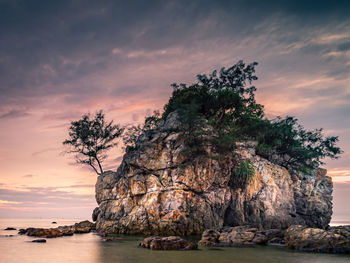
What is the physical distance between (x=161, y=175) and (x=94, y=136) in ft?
57.4

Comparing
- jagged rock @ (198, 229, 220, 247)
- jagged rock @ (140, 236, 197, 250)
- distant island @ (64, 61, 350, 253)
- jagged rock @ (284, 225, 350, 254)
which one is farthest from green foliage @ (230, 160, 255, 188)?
jagged rock @ (140, 236, 197, 250)

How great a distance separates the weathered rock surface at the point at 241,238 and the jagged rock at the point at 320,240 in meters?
1.90

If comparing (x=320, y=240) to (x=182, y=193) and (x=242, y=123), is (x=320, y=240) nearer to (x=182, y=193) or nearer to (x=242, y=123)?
(x=182, y=193)

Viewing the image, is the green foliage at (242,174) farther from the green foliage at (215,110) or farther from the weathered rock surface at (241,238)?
the weathered rock surface at (241,238)

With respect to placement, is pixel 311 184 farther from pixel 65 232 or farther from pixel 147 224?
pixel 65 232

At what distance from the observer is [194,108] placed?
109 feet

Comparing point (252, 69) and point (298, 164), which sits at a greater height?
point (252, 69)

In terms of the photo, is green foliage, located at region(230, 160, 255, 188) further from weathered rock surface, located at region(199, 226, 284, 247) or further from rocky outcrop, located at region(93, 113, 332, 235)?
weathered rock surface, located at region(199, 226, 284, 247)

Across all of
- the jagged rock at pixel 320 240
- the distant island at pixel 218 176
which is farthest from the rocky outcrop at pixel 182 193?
the jagged rock at pixel 320 240

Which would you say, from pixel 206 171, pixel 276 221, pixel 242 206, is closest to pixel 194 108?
pixel 206 171

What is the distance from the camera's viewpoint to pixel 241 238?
67.6 ft

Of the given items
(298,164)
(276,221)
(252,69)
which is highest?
(252,69)

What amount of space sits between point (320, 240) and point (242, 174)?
55.5 feet

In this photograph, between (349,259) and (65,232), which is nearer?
(349,259)
